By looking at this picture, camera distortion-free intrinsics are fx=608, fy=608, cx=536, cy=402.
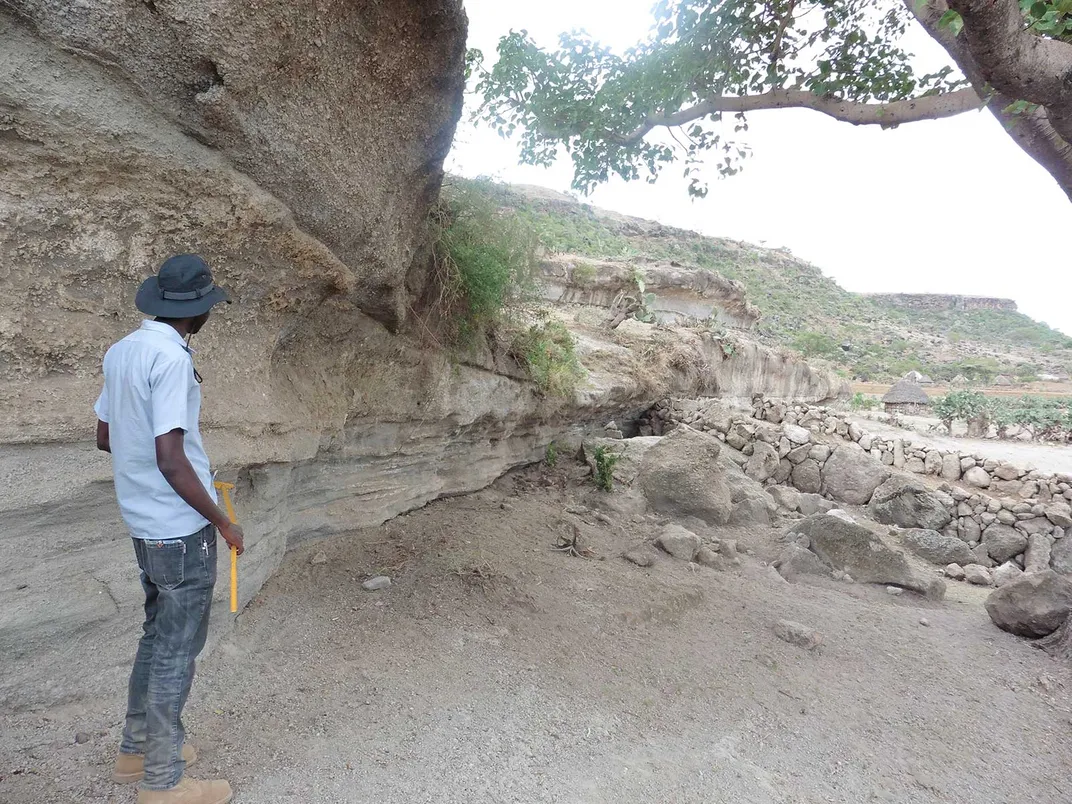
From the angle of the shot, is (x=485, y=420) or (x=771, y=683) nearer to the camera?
(x=771, y=683)

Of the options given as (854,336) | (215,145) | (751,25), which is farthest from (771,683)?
(854,336)

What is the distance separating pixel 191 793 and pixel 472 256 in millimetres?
3593

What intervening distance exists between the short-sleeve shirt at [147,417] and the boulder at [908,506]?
8.36 meters

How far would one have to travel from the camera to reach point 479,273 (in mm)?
4680

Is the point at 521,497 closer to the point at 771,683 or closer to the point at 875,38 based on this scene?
the point at 771,683

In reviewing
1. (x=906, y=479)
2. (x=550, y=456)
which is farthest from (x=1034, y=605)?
(x=550, y=456)

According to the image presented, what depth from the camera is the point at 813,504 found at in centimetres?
814

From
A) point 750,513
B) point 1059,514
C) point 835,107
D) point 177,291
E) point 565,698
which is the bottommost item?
point 565,698

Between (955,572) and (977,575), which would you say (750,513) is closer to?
(955,572)

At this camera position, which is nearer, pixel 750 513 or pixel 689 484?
pixel 689 484

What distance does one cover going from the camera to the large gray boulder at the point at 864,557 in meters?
5.57

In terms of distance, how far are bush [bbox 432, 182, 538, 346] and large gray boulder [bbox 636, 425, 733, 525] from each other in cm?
295

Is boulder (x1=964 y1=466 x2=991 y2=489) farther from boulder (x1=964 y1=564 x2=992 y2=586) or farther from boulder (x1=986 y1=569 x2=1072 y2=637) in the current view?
boulder (x1=986 y1=569 x2=1072 y2=637)

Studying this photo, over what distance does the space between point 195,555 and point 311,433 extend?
1.69 meters
